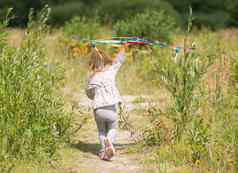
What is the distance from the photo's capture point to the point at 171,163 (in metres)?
6.28

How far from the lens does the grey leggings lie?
6918 mm

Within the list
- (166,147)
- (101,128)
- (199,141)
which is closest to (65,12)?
(101,128)

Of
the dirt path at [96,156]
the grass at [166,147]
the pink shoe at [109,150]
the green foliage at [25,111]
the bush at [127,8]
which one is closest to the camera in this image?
the grass at [166,147]

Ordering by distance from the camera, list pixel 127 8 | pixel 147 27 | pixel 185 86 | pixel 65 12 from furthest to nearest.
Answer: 1. pixel 65 12
2. pixel 127 8
3. pixel 147 27
4. pixel 185 86

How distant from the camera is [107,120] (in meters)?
6.95

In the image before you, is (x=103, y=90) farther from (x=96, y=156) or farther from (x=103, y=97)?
(x=96, y=156)

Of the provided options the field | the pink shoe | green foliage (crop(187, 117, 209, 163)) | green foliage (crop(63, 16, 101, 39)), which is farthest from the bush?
green foliage (crop(187, 117, 209, 163))

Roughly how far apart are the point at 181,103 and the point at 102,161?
1053mm

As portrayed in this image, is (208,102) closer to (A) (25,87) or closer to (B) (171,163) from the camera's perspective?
(B) (171,163)

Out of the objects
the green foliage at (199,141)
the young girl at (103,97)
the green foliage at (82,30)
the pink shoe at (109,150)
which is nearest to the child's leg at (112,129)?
the young girl at (103,97)

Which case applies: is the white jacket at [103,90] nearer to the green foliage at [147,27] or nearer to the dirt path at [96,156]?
the dirt path at [96,156]

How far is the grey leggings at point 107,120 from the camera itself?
22.7ft

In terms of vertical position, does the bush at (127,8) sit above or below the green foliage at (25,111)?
above

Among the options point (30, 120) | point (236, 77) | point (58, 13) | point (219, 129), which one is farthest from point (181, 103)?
point (58, 13)
